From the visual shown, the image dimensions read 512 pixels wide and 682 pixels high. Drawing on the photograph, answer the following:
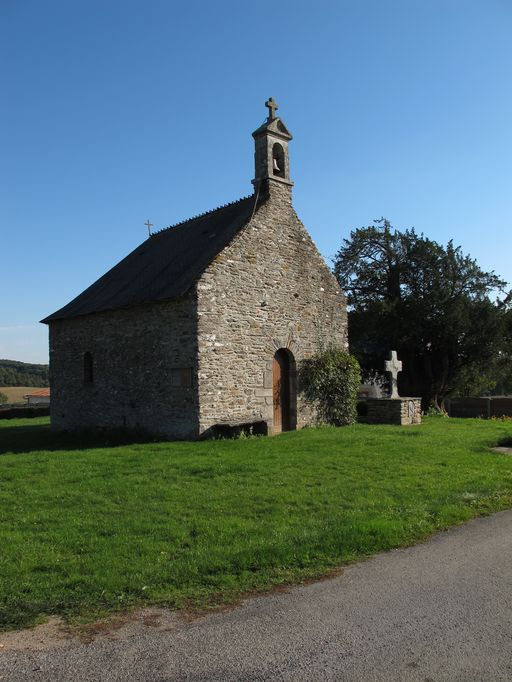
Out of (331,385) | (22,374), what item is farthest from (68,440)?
(22,374)

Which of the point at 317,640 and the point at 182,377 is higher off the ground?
the point at 182,377

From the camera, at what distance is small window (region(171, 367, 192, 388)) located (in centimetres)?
1541

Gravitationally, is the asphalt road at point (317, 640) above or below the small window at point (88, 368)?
below

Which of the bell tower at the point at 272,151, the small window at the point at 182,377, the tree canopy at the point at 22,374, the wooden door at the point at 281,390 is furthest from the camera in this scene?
the tree canopy at the point at 22,374

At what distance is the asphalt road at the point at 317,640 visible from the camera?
3.80 metres

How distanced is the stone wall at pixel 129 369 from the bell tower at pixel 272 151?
5.14 metres

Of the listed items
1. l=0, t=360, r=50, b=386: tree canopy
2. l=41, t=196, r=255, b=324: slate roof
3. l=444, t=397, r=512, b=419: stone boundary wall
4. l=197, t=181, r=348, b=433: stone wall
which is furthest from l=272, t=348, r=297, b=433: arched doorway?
l=0, t=360, r=50, b=386: tree canopy

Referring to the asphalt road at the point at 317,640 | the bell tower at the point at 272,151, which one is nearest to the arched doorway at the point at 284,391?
the bell tower at the point at 272,151

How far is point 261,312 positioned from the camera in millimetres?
16844

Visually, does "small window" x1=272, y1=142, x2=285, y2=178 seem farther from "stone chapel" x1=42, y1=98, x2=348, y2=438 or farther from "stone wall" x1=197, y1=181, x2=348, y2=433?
"stone wall" x1=197, y1=181, x2=348, y2=433

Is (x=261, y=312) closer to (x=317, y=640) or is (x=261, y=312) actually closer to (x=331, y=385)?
(x=331, y=385)

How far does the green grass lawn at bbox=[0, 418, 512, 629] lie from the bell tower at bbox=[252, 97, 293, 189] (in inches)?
330

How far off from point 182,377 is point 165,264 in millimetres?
4931

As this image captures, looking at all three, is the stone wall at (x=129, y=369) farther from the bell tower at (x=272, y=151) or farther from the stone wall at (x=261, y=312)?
the bell tower at (x=272, y=151)
